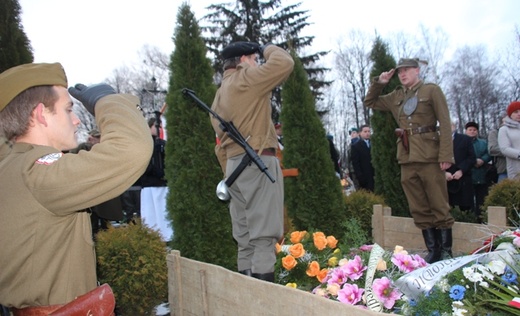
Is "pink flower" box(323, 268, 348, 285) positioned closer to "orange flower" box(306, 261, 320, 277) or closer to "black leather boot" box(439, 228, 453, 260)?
"orange flower" box(306, 261, 320, 277)

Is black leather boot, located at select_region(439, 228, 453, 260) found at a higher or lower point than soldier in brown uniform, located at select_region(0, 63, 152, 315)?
lower

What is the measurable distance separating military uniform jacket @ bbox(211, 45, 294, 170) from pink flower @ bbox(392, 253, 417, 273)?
1.31 meters

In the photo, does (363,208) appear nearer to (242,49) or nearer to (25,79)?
(242,49)

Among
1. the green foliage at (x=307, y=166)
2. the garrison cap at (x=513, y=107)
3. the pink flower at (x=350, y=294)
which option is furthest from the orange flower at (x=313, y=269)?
the garrison cap at (x=513, y=107)

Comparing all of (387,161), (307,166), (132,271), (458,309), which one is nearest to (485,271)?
(458,309)

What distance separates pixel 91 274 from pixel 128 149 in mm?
598

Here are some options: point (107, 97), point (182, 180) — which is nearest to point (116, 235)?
point (182, 180)

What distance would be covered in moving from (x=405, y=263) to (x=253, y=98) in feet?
5.42

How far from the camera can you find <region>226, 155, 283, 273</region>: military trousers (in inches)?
141

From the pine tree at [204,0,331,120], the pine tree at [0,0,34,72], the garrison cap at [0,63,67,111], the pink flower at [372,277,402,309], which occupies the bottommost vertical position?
the pink flower at [372,277,402,309]

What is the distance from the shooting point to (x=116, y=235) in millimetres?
4816

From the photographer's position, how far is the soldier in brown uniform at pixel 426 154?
16.4 feet

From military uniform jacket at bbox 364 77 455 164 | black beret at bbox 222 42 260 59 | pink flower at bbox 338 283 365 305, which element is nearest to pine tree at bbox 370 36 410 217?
military uniform jacket at bbox 364 77 455 164

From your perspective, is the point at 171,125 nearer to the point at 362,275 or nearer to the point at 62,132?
the point at 362,275
